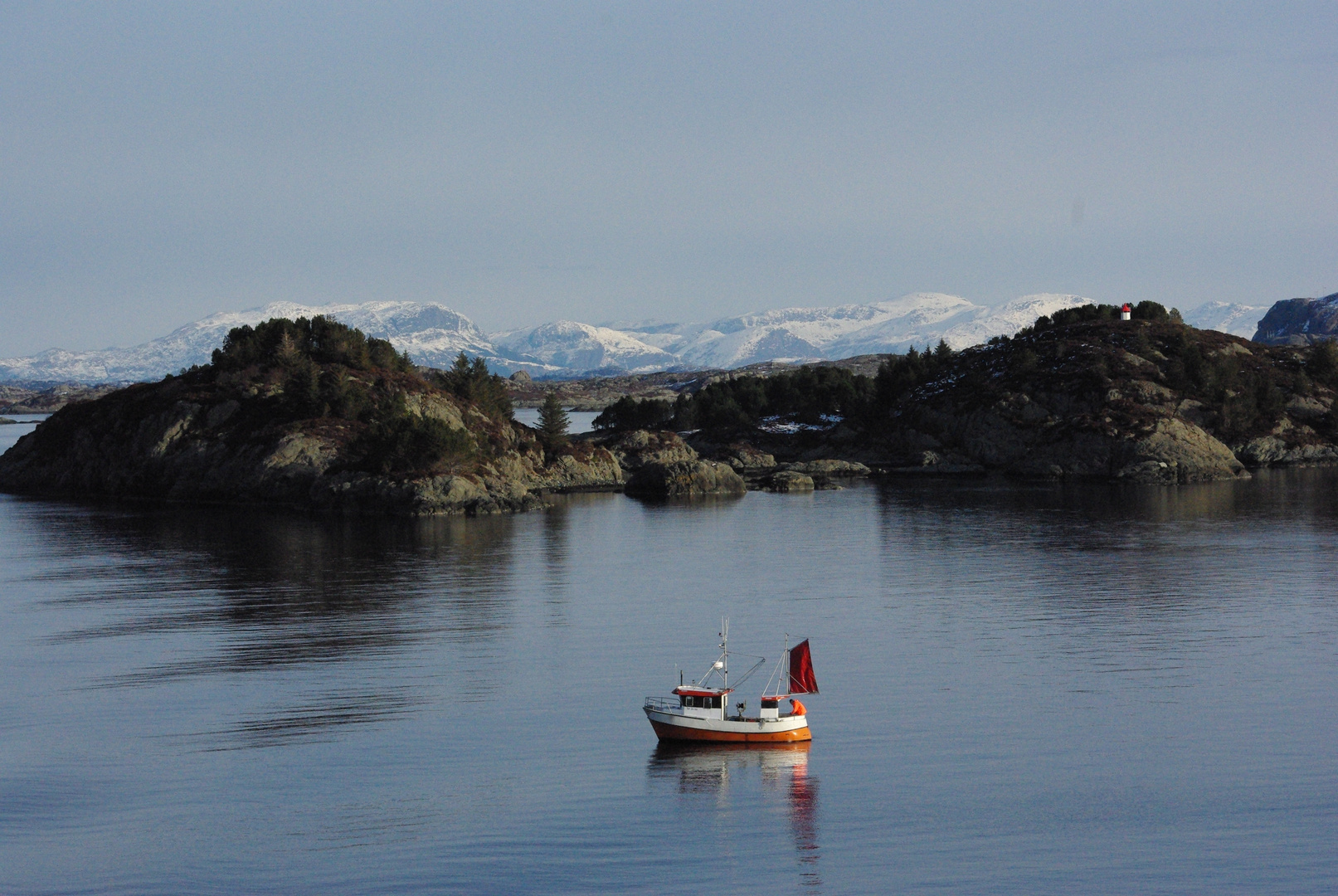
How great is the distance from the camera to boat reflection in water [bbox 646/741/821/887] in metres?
31.2

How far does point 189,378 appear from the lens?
415 feet

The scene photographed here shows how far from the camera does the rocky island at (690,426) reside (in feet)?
362

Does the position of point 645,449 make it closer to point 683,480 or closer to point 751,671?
point 683,480

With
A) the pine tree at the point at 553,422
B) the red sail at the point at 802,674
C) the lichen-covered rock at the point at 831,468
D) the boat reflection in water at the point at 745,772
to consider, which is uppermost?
the pine tree at the point at 553,422

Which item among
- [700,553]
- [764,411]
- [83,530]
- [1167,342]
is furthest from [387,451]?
[1167,342]

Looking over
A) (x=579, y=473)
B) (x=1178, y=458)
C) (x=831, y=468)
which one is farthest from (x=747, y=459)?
(x=1178, y=458)

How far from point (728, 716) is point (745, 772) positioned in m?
3.52

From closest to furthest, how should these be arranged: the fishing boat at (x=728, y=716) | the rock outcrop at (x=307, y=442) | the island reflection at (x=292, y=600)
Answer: the fishing boat at (x=728, y=716)
the island reflection at (x=292, y=600)
the rock outcrop at (x=307, y=442)

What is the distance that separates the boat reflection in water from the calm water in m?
0.14

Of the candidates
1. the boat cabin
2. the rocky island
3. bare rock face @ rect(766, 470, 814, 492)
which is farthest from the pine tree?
the boat cabin

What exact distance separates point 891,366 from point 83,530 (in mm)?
122876

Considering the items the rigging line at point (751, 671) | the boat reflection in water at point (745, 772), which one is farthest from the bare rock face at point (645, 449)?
the boat reflection in water at point (745, 772)

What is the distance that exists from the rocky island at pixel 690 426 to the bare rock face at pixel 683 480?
22 centimetres

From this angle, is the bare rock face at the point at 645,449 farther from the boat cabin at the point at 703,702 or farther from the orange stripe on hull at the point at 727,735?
the orange stripe on hull at the point at 727,735
